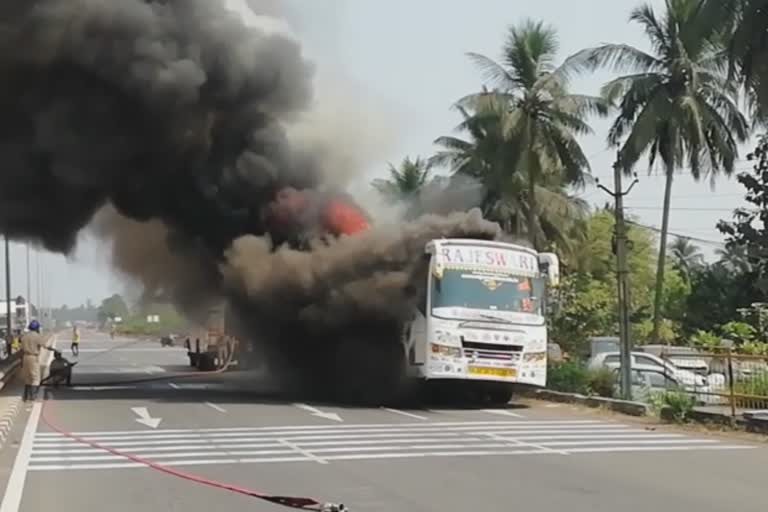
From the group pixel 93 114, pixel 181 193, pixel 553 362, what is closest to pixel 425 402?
pixel 553 362

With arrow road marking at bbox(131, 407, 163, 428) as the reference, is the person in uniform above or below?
above

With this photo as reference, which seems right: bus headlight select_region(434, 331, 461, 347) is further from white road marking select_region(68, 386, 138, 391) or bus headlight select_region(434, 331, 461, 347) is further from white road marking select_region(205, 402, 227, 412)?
white road marking select_region(68, 386, 138, 391)

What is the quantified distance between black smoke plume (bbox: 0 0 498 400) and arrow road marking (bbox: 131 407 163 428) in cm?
422

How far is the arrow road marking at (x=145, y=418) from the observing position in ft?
57.2

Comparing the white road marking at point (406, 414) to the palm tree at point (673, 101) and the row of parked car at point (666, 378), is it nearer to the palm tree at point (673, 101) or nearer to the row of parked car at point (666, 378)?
the row of parked car at point (666, 378)

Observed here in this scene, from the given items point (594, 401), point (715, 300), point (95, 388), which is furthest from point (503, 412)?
point (715, 300)

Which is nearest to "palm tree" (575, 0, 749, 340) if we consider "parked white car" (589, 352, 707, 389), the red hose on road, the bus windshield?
"parked white car" (589, 352, 707, 389)

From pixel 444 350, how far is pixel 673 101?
62.0ft

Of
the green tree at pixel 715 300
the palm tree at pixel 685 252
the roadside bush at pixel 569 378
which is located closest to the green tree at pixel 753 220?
the green tree at pixel 715 300

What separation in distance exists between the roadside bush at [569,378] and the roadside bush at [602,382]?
0.08 metres

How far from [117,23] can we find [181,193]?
408cm

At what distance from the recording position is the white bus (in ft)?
64.3

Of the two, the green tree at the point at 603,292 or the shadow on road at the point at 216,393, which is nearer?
the shadow on road at the point at 216,393

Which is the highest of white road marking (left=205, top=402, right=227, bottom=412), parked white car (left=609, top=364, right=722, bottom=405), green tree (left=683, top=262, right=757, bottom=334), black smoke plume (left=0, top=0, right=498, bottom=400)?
black smoke plume (left=0, top=0, right=498, bottom=400)
